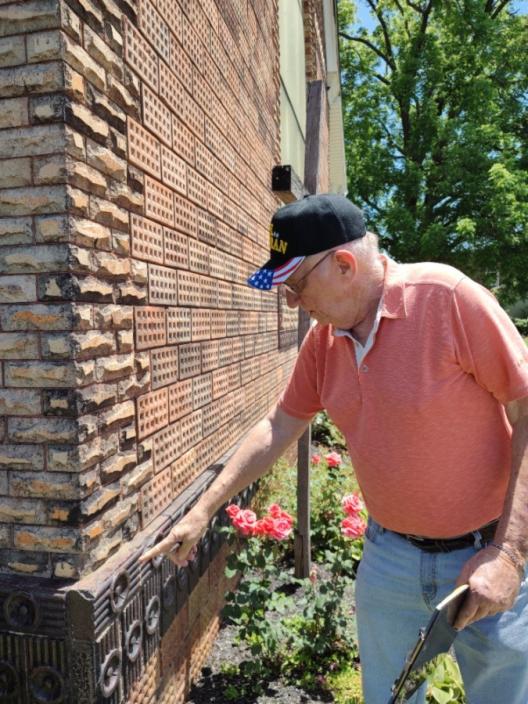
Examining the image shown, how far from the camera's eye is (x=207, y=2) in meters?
3.26

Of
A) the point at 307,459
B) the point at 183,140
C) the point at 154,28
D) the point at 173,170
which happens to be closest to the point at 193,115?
the point at 183,140

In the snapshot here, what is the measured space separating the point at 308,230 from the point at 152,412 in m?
1.03

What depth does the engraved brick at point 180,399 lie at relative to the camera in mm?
2691

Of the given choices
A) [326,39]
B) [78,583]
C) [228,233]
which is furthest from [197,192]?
[326,39]

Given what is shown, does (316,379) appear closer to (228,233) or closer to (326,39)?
(228,233)

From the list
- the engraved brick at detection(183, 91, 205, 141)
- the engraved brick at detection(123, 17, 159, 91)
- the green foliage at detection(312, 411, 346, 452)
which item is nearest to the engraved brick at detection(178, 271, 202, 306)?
the engraved brick at detection(183, 91, 205, 141)

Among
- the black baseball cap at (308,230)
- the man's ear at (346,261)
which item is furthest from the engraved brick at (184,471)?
the man's ear at (346,261)

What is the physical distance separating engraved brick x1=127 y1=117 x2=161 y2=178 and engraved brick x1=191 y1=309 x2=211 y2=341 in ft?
2.56

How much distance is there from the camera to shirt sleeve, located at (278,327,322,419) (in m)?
2.21

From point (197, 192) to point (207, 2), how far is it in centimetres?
106

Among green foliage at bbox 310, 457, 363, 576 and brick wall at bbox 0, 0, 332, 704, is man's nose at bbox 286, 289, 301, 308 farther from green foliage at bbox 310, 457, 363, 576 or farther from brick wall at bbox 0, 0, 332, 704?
green foliage at bbox 310, 457, 363, 576

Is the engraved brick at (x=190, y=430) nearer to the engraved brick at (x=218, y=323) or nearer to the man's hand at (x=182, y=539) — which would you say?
the engraved brick at (x=218, y=323)

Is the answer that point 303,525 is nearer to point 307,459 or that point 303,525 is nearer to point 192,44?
point 307,459

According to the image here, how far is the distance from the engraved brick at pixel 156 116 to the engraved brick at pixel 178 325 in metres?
0.73
